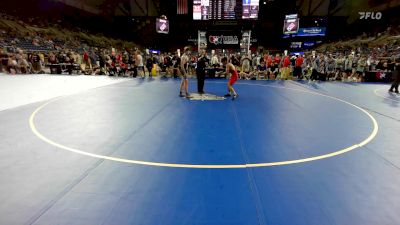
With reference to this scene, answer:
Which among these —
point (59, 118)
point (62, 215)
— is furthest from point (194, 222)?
point (59, 118)

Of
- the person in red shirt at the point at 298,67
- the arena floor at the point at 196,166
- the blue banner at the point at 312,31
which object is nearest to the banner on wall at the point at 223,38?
the blue banner at the point at 312,31

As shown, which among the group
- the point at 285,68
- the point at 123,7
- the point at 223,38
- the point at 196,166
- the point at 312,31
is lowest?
the point at 196,166

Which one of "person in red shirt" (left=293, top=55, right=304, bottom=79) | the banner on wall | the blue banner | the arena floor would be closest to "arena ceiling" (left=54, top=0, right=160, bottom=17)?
the banner on wall

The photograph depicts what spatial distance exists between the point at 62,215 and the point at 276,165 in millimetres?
3233

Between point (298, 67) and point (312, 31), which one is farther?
point (312, 31)

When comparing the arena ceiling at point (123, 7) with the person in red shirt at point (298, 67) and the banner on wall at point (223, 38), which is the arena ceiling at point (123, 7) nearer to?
the banner on wall at point (223, 38)

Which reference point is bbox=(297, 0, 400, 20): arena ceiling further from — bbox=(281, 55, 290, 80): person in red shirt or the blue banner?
bbox=(281, 55, 290, 80): person in red shirt

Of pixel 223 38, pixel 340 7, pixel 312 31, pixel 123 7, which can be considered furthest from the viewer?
pixel 123 7

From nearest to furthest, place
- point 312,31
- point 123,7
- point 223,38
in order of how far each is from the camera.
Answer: point 223,38, point 312,31, point 123,7


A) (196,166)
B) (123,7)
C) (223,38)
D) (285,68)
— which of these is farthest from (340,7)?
(196,166)

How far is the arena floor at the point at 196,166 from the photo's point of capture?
3057mm

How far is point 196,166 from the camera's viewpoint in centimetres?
422

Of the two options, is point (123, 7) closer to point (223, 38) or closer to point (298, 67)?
point (223, 38)

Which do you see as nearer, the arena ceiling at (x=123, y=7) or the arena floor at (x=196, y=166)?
the arena floor at (x=196, y=166)
